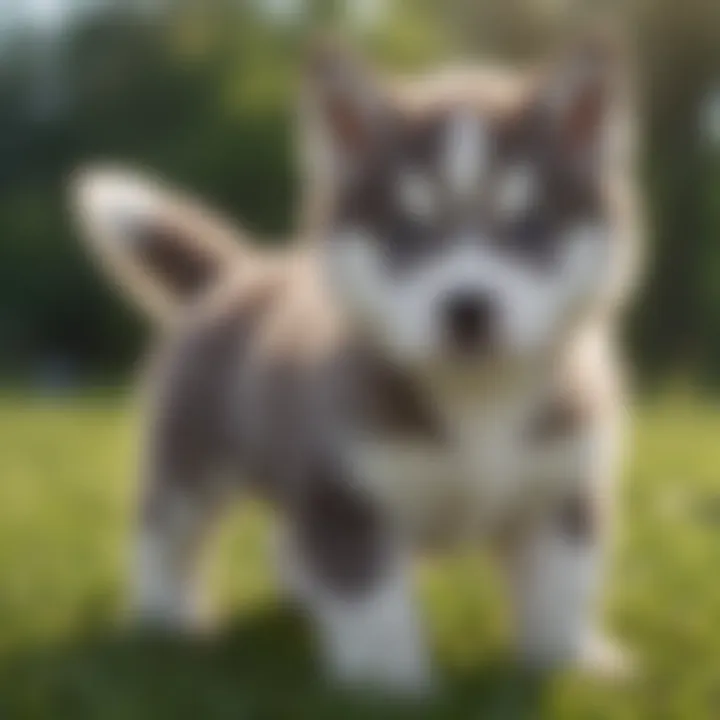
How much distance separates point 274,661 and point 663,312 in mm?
5023

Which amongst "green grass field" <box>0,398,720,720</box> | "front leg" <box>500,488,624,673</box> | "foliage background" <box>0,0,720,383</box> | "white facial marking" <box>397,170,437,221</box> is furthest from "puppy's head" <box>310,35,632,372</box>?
"foliage background" <box>0,0,720,383</box>

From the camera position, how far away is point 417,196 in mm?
1586

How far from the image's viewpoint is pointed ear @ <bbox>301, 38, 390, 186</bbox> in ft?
5.41

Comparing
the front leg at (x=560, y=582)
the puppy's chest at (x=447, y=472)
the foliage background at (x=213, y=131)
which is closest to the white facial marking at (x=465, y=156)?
the puppy's chest at (x=447, y=472)

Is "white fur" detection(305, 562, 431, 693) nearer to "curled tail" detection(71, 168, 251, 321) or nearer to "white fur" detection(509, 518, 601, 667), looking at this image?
"white fur" detection(509, 518, 601, 667)

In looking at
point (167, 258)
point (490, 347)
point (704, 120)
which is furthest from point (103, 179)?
point (704, 120)

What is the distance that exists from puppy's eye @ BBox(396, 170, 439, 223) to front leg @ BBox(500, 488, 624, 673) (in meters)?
0.37

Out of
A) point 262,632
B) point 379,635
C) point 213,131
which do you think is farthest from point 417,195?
point 213,131

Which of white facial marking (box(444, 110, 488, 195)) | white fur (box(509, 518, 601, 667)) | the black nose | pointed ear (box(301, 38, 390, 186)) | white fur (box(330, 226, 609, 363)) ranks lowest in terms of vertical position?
white fur (box(509, 518, 601, 667))

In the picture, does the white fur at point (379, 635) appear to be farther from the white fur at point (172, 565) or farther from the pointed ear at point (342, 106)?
the pointed ear at point (342, 106)

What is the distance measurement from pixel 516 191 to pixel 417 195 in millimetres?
103

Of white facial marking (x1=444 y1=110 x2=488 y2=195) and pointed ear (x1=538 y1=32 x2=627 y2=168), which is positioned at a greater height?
pointed ear (x1=538 y1=32 x2=627 y2=168)

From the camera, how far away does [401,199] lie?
5.24 feet

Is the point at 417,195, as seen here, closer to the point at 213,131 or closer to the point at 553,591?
the point at 553,591
